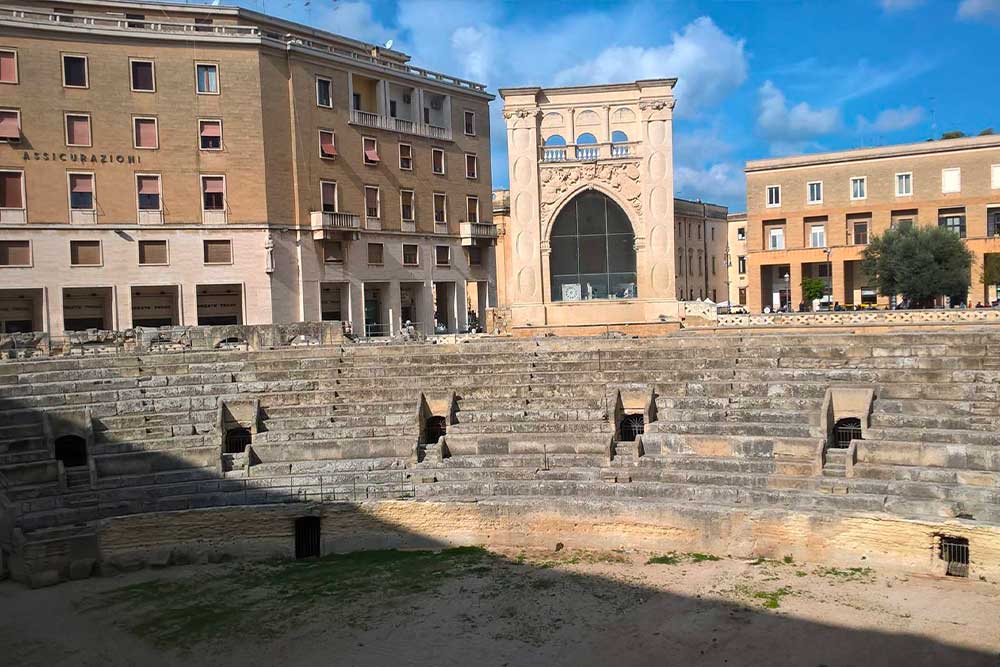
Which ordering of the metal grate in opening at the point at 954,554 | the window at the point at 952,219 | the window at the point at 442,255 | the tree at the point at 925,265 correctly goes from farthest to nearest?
the window at the point at 952,219 < the window at the point at 442,255 < the tree at the point at 925,265 < the metal grate in opening at the point at 954,554

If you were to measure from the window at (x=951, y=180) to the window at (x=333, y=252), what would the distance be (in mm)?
28973

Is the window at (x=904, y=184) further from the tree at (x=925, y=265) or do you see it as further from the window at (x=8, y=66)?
the window at (x=8, y=66)

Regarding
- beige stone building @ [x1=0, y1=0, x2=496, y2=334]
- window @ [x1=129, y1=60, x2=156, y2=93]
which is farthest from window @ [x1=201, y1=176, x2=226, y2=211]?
window @ [x1=129, y1=60, x2=156, y2=93]

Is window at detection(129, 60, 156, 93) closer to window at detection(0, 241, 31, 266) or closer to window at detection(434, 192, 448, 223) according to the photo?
window at detection(0, 241, 31, 266)

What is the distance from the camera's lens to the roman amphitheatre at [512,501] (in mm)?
12352

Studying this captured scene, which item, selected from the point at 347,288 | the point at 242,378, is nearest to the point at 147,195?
the point at 347,288

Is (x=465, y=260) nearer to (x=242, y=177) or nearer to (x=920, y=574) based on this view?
(x=242, y=177)

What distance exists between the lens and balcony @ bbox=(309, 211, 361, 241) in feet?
112

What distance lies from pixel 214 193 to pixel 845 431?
2484cm

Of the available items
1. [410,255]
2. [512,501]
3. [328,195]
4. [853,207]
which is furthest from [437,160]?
[512,501]

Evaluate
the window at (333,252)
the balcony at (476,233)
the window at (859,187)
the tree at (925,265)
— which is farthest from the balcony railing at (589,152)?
the window at (859,187)

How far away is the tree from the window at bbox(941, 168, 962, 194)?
5.34 meters

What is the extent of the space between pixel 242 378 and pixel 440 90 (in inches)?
911

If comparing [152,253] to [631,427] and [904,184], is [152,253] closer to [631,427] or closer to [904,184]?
[631,427]
